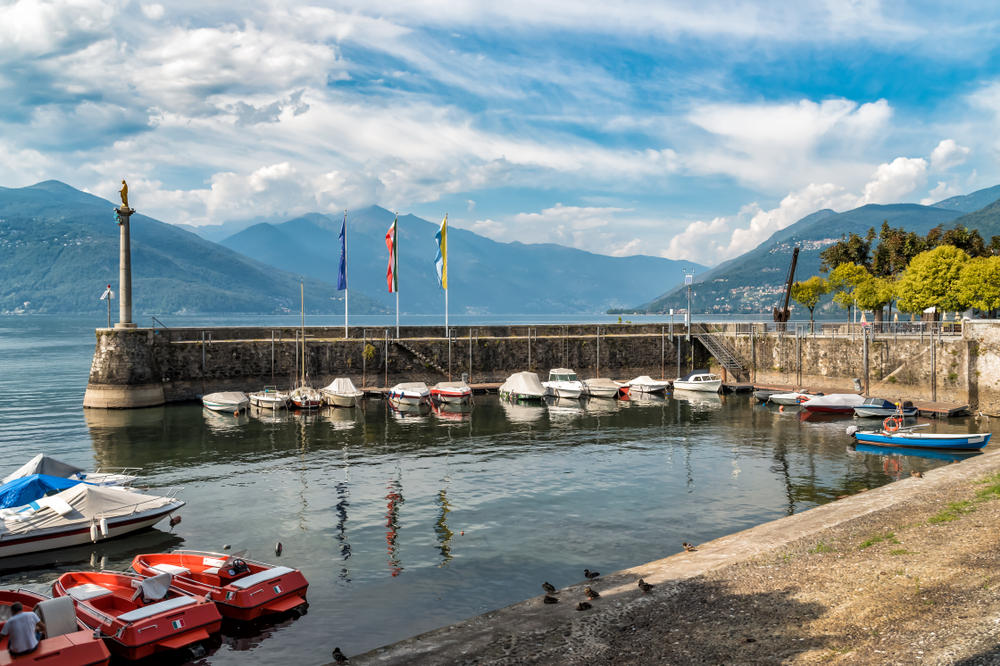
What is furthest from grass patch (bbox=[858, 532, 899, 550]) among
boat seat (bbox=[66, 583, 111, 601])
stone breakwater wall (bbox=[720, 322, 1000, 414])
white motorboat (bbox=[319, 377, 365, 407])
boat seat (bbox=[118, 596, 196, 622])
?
white motorboat (bbox=[319, 377, 365, 407])

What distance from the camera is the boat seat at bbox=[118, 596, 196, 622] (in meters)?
15.5

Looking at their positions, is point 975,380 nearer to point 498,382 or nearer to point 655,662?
point 498,382

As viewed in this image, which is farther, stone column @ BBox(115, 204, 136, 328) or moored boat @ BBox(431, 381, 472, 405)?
moored boat @ BBox(431, 381, 472, 405)

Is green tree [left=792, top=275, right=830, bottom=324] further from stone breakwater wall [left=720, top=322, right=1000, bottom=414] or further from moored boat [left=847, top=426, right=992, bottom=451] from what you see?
moored boat [left=847, top=426, right=992, bottom=451]

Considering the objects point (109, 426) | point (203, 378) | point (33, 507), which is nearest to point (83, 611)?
point (33, 507)

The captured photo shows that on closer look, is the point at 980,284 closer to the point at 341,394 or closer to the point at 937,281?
the point at 937,281

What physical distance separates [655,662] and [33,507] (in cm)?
2270

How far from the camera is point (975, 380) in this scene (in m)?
48.8

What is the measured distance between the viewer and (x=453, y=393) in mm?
59438

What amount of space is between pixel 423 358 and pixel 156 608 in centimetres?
5127

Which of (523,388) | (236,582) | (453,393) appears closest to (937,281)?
(523,388)

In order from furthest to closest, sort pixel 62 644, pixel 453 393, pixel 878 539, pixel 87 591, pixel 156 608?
1. pixel 453 393
2. pixel 878 539
3. pixel 87 591
4. pixel 156 608
5. pixel 62 644

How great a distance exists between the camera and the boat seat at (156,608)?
1549 cm

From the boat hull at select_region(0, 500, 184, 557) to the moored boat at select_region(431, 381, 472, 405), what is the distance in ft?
113
